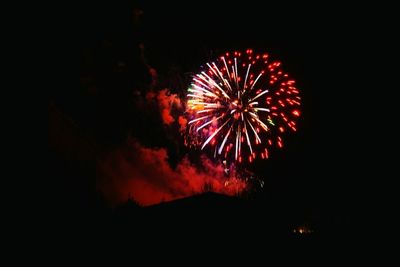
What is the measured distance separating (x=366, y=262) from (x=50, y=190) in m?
12.3

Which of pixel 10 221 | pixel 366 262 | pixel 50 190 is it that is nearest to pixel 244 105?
pixel 366 262

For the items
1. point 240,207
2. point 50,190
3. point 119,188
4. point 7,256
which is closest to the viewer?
point 7,256

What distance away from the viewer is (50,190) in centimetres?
1825

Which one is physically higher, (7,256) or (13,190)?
(13,190)

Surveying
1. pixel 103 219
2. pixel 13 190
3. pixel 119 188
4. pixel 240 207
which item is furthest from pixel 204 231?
pixel 119 188

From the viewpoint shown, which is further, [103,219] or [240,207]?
[103,219]

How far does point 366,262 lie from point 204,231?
18.7 feet

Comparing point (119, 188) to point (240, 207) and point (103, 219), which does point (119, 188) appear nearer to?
point (103, 219)

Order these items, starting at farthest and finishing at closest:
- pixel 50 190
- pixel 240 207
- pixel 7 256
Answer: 1. pixel 50 190
2. pixel 240 207
3. pixel 7 256

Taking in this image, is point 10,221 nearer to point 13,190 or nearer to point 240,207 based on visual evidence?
point 13,190

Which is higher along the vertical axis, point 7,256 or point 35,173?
point 35,173

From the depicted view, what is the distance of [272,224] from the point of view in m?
15.6

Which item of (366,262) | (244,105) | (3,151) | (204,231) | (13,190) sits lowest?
(366,262)

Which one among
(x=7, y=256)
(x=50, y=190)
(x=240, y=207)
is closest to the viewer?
(x=7, y=256)
